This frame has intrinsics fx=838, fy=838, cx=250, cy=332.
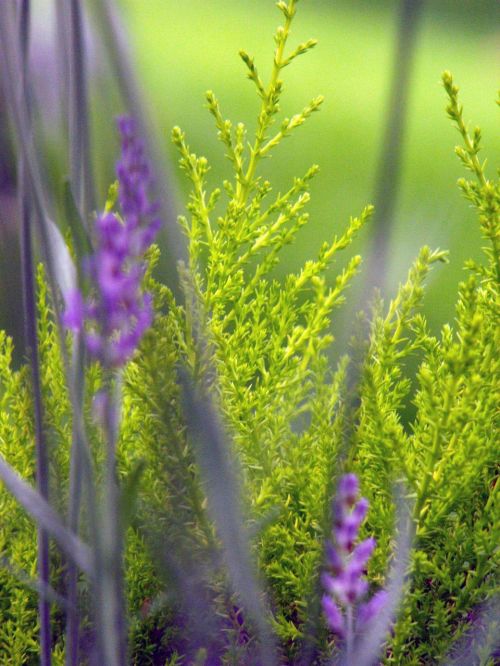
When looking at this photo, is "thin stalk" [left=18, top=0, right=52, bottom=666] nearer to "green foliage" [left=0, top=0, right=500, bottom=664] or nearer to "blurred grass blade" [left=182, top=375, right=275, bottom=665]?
"green foliage" [left=0, top=0, right=500, bottom=664]

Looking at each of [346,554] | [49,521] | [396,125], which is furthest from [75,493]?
[396,125]

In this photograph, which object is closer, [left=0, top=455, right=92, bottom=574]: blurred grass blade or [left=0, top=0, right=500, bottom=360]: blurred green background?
[left=0, top=455, right=92, bottom=574]: blurred grass blade

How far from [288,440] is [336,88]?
11.4 feet

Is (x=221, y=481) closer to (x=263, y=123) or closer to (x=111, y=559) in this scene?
(x=111, y=559)

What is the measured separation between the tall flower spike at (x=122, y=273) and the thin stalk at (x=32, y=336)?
0.19ft

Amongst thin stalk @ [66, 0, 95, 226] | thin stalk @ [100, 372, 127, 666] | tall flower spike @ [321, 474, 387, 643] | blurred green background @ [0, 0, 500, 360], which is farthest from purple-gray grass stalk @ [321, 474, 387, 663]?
blurred green background @ [0, 0, 500, 360]

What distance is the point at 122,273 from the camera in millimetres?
487

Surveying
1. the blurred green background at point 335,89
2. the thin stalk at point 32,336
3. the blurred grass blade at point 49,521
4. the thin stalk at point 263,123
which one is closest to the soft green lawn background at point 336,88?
the blurred green background at point 335,89

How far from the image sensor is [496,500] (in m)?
0.63

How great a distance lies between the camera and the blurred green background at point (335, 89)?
2795mm

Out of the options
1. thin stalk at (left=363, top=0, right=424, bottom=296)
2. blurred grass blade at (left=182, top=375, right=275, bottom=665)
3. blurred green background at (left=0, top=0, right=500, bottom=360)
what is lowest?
blurred grass blade at (left=182, top=375, right=275, bottom=665)

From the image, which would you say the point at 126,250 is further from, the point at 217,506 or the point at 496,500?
the point at 496,500

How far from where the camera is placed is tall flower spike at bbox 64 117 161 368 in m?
0.47

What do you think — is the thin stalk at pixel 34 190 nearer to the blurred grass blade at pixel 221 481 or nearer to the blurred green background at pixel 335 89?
the blurred grass blade at pixel 221 481
